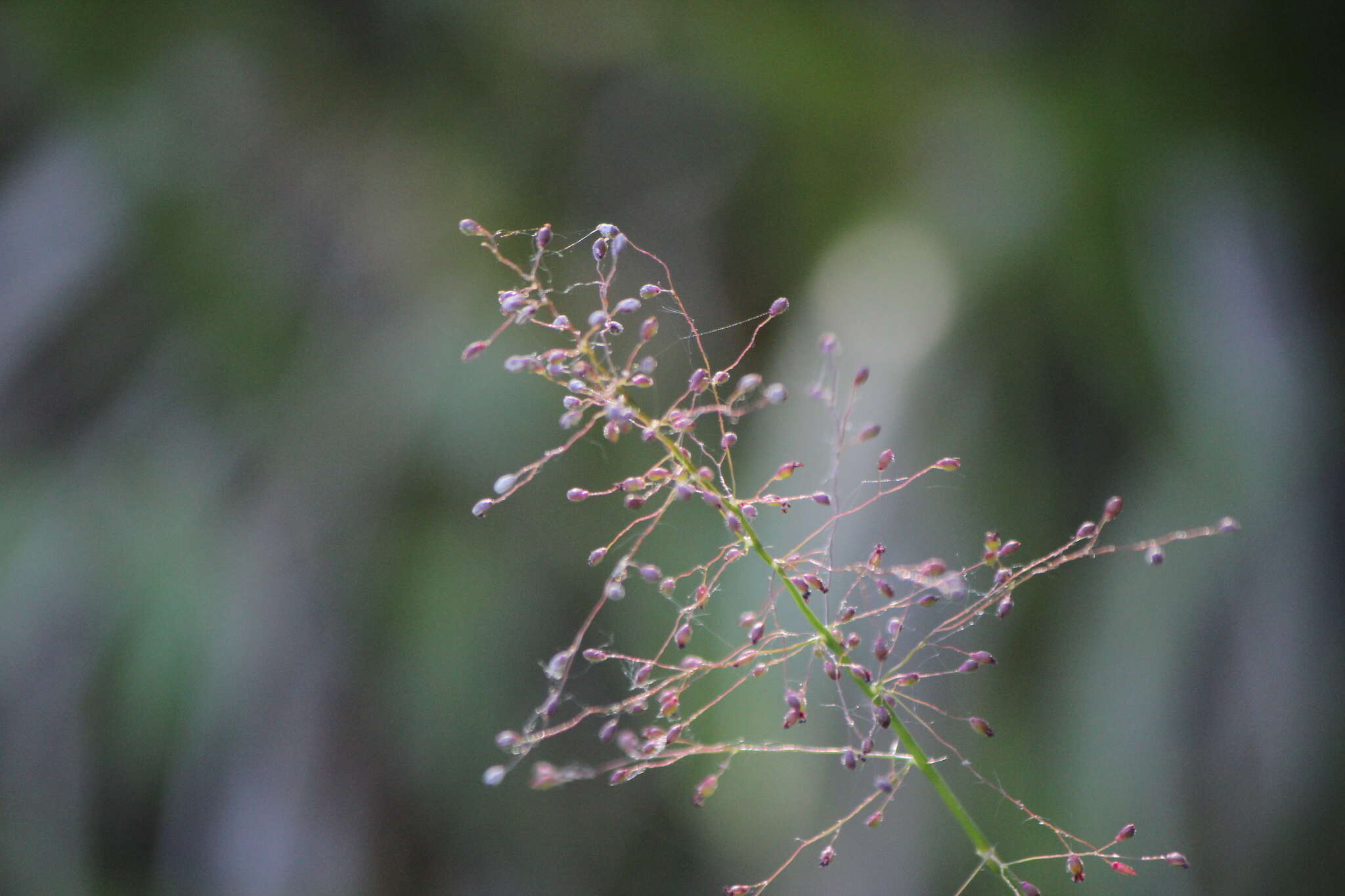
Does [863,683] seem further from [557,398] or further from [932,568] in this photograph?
[557,398]

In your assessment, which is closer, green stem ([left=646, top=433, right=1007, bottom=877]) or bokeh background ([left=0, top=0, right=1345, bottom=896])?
green stem ([left=646, top=433, right=1007, bottom=877])

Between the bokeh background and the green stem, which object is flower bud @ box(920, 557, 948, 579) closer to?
the green stem

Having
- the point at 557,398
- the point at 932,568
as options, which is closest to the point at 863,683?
the point at 932,568

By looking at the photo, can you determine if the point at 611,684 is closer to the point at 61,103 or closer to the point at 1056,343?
the point at 1056,343

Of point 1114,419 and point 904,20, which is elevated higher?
point 904,20

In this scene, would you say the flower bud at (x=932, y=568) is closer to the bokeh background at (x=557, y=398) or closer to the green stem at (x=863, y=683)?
the green stem at (x=863, y=683)

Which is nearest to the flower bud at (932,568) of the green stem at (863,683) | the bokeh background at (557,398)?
the green stem at (863,683)

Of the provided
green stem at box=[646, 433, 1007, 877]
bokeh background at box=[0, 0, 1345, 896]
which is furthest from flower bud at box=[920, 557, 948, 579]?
bokeh background at box=[0, 0, 1345, 896]

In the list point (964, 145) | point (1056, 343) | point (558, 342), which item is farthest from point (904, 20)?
point (558, 342)
